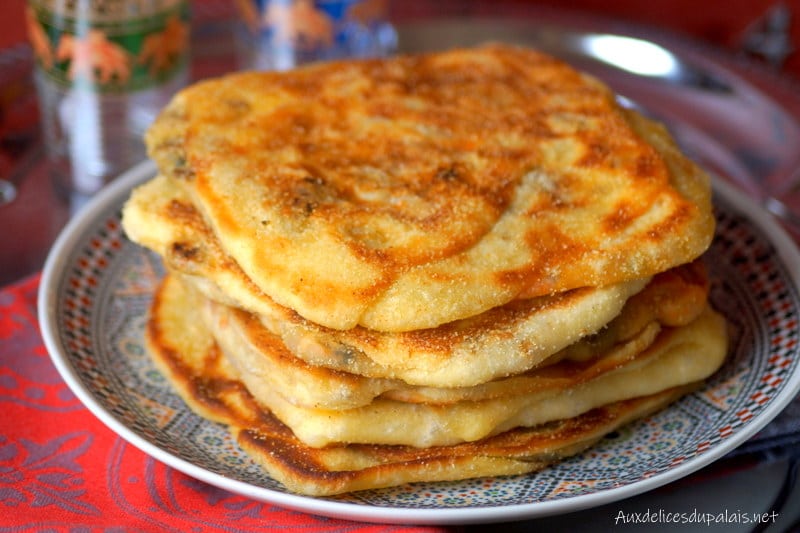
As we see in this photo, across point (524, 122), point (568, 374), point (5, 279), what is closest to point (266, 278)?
point (568, 374)

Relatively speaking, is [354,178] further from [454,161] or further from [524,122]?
[524,122]

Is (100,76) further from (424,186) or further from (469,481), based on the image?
(469,481)

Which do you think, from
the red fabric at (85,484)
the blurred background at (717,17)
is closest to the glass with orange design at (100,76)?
the red fabric at (85,484)

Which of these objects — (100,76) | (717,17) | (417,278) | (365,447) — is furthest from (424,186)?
(717,17)

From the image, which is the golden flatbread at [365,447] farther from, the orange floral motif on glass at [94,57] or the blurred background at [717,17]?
the blurred background at [717,17]

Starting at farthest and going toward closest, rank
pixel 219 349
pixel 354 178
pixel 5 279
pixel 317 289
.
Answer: pixel 5 279
pixel 219 349
pixel 354 178
pixel 317 289

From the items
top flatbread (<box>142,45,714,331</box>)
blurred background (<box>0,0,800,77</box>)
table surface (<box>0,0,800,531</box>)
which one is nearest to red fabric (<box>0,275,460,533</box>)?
table surface (<box>0,0,800,531</box>)
